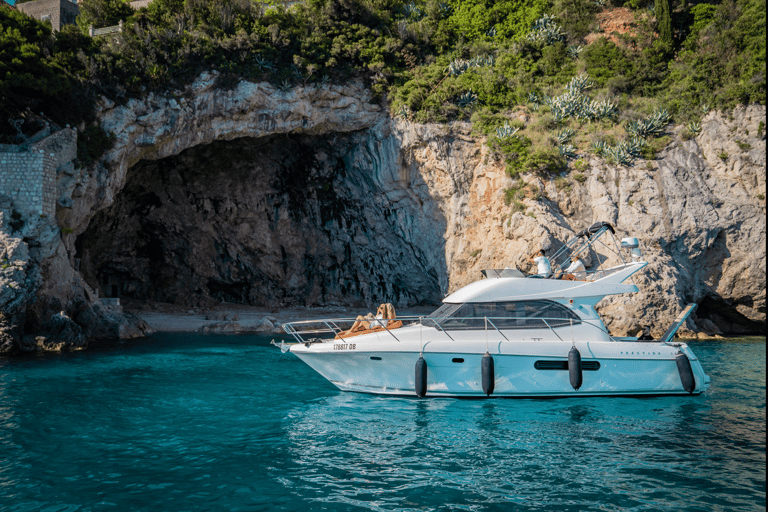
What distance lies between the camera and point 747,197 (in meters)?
19.5

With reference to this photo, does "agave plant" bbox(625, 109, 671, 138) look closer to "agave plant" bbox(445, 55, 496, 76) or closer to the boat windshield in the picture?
"agave plant" bbox(445, 55, 496, 76)

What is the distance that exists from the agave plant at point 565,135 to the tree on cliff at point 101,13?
70.7ft

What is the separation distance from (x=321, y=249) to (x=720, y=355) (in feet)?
67.9

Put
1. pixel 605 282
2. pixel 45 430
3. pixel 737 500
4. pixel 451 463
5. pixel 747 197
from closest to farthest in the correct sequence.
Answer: pixel 737 500 < pixel 451 463 < pixel 45 430 < pixel 605 282 < pixel 747 197

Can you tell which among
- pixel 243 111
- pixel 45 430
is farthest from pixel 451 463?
pixel 243 111

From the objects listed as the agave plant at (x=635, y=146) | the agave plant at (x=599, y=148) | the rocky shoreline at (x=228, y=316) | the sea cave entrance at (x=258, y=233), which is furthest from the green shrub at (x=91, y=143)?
the agave plant at (x=635, y=146)

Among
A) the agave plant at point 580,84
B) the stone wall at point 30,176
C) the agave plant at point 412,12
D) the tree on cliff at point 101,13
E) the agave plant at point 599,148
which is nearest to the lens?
the stone wall at point 30,176

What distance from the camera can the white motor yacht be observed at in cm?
972

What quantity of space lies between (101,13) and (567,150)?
22903 mm

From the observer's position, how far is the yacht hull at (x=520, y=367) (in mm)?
9719

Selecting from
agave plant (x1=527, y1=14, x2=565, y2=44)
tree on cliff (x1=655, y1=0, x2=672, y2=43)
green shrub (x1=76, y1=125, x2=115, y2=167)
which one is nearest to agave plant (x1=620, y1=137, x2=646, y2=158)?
tree on cliff (x1=655, y1=0, x2=672, y2=43)

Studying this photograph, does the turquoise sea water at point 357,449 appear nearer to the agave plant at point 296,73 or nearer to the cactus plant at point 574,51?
the agave plant at point 296,73

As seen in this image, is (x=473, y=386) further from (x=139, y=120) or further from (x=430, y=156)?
(x=139, y=120)

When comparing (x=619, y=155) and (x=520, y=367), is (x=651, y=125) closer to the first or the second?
(x=619, y=155)
